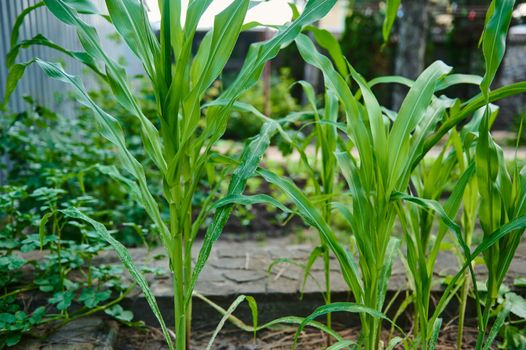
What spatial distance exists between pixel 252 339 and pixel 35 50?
205 centimetres

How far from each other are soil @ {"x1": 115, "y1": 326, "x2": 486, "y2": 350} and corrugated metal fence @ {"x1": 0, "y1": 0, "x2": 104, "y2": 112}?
141 cm

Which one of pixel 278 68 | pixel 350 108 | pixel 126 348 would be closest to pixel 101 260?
pixel 126 348

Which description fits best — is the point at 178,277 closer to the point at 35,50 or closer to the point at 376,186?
the point at 376,186

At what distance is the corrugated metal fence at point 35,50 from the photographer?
2.36m

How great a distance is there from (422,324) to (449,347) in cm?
46

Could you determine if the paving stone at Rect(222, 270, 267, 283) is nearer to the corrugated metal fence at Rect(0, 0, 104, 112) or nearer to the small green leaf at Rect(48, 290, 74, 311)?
the small green leaf at Rect(48, 290, 74, 311)

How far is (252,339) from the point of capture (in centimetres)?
156

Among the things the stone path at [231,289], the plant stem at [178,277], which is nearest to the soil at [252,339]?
the stone path at [231,289]

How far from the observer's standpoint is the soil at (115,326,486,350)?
1497mm

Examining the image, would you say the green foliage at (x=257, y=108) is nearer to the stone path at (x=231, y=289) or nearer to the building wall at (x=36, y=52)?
the building wall at (x=36, y=52)

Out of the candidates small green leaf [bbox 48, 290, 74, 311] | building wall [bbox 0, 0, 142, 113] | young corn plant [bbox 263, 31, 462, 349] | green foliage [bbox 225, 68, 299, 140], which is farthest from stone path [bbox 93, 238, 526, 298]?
green foliage [bbox 225, 68, 299, 140]

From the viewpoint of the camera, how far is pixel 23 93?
101 inches

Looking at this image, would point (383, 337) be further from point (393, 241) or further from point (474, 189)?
point (474, 189)

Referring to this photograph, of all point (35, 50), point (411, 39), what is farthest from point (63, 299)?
point (411, 39)
